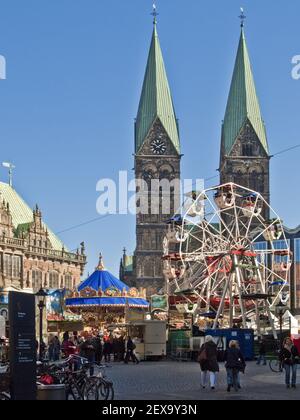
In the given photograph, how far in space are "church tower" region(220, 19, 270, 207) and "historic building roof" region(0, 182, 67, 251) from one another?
146 feet

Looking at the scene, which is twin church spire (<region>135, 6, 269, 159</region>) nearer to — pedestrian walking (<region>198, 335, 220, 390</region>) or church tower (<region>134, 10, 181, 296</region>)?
church tower (<region>134, 10, 181, 296</region>)

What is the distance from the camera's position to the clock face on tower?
14138cm

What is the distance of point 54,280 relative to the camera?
9869 cm

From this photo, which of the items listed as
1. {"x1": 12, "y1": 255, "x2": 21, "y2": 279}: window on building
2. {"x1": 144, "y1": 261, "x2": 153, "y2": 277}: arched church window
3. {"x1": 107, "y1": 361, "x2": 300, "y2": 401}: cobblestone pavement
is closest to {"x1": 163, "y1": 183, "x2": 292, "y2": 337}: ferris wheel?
{"x1": 107, "y1": 361, "x2": 300, "y2": 401}: cobblestone pavement

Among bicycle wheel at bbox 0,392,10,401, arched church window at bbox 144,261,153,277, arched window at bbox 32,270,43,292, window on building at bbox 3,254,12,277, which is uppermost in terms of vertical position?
arched church window at bbox 144,261,153,277

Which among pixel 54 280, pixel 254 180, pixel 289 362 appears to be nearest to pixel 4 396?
pixel 289 362

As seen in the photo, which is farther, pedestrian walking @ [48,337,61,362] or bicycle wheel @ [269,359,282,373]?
pedestrian walking @ [48,337,61,362]

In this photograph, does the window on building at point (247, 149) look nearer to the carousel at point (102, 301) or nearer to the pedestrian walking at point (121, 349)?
the carousel at point (102, 301)

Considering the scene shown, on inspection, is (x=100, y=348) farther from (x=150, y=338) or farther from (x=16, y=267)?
(x=16, y=267)

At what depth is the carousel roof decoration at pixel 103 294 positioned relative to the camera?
183 feet

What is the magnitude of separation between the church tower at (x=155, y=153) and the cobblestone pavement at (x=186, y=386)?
328ft

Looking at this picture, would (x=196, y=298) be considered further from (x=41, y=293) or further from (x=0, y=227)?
(x=0, y=227)

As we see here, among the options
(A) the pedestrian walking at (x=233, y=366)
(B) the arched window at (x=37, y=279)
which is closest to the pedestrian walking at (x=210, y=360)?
(A) the pedestrian walking at (x=233, y=366)

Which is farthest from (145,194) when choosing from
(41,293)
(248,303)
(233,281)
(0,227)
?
(41,293)
